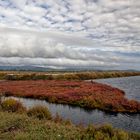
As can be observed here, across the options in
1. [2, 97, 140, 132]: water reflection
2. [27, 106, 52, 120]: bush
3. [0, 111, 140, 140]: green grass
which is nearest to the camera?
[0, 111, 140, 140]: green grass

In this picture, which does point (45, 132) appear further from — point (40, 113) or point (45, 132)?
point (40, 113)

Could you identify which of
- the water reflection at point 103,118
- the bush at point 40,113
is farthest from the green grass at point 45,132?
the water reflection at point 103,118

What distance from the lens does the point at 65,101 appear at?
50625mm

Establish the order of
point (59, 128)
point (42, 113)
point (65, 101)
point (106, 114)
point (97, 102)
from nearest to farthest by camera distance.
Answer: point (59, 128), point (42, 113), point (106, 114), point (97, 102), point (65, 101)

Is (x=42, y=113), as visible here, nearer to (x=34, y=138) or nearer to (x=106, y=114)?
(x=34, y=138)

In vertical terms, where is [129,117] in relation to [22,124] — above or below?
below

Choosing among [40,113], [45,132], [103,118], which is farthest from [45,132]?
[103,118]

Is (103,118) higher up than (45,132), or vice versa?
(45,132)

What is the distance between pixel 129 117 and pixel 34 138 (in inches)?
885

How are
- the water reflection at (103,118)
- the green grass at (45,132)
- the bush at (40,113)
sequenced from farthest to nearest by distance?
the water reflection at (103,118) < the bush at (40,113) < the green grass at (45,132)

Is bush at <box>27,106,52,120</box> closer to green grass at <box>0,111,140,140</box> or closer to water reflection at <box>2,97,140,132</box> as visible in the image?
green grass at <box>0,111,140,140</box>

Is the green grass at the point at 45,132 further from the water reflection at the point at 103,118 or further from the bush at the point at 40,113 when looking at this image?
the water reflection at the point at 103,118

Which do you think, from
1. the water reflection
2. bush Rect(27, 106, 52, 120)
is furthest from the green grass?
the water reflection

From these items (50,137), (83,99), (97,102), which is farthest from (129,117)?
(50,137)
